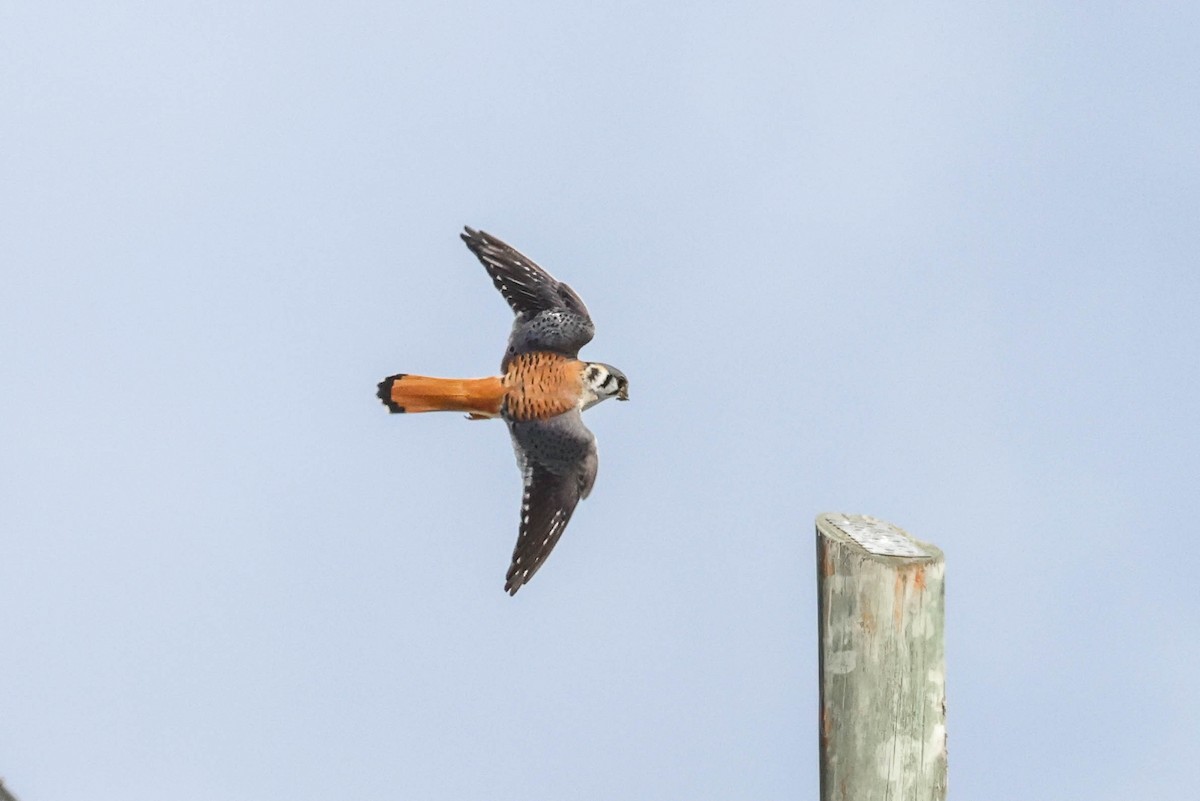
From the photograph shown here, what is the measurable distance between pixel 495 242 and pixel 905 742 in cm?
388

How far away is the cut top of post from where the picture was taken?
475 centimetres

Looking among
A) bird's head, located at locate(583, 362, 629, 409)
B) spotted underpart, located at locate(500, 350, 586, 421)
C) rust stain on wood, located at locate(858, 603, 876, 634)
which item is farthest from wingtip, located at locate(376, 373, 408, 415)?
rust stain on wood, located at locate(858, 603, 876, 634)

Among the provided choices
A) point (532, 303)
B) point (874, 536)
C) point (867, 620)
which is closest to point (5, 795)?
point (867, 620)

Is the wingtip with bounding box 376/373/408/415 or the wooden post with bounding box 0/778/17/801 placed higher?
the wingtip with bounding box 376/373/408/415

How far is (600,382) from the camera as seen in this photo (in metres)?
7.21

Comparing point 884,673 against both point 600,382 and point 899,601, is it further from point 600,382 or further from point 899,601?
point 600,382

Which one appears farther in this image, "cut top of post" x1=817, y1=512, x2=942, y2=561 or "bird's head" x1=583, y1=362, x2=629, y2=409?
"bird's head" x1=583, y1=362, x2=629, y2=409

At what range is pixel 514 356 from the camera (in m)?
7.32

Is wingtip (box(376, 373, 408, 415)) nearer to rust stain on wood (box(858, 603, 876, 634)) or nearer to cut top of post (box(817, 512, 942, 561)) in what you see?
cut top of post (box(817, 512, 942, 561))

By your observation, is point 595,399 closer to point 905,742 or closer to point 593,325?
point 593,325

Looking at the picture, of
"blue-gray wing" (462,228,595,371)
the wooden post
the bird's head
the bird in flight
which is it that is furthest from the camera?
"blue-gray wing" (462,228,595,371)

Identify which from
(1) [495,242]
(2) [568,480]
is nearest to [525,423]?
(2) [568,480]

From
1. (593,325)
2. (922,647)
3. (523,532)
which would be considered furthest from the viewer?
(593,325)

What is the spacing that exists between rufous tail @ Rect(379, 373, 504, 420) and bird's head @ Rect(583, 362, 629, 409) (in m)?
0.43
